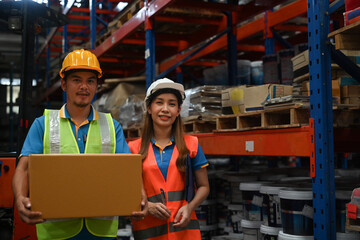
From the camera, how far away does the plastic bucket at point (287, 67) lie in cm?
463

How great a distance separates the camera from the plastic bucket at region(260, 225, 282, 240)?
11.9 feet

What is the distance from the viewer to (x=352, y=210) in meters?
2.60

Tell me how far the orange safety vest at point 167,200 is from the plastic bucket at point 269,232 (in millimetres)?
967

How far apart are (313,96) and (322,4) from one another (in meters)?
0.63

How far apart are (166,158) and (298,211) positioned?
1.13 metres

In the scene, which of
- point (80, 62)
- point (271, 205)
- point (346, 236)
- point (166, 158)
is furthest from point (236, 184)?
point (80, 62)

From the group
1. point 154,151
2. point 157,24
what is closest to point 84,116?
point 154,151

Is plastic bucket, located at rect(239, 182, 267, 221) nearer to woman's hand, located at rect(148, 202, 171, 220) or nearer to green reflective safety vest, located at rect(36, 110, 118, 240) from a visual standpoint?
woman's hand, located at rect(148, 202, 171, 220)

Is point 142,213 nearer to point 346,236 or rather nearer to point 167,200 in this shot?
Answer: point 167,200

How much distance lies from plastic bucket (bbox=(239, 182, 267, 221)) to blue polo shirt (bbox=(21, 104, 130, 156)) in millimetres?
1790

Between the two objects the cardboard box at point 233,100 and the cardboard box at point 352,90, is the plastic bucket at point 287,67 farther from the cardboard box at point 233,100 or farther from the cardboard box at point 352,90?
the cardboard box at point 352,90

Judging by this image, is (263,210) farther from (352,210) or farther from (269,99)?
(352,210)

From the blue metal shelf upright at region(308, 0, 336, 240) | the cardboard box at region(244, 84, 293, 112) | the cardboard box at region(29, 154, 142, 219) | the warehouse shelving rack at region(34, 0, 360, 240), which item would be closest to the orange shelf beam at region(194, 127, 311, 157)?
the warehouse shelving rack at region(34, 0, 360, 240)

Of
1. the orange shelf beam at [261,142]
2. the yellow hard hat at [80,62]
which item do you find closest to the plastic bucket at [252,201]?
the orange shelf beam at [261,142]
